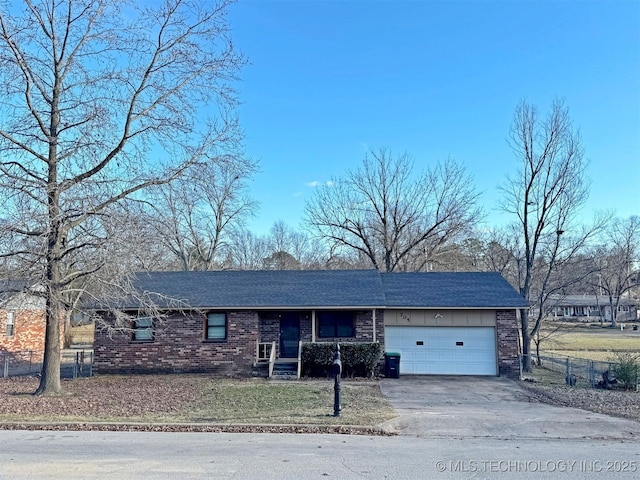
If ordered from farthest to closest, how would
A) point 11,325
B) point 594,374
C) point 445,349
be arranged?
1. point 11,325
2. point 445,349
3. point 594,374

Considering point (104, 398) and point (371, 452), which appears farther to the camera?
point (104, 398)

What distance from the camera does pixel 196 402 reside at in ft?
38.8

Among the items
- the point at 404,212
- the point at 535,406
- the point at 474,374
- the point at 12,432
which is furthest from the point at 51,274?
the point at 404,212

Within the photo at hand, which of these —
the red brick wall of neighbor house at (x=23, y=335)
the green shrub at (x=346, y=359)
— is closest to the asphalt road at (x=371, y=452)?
the green shrub at (x=346, y=359)

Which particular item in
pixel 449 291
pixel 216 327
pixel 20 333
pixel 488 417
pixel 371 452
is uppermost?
pixel 449 291

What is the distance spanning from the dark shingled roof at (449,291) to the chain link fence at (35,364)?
12185 mm

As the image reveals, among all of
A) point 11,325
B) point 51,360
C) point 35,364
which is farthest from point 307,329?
point 11,325

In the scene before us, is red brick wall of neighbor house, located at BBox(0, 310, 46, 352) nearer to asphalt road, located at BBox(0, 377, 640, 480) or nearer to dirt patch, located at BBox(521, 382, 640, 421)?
asphalt road, located at BBox(0, 377, 640, 480)

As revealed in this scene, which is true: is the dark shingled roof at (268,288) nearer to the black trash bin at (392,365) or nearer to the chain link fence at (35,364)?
the black trash bin at (392,365)

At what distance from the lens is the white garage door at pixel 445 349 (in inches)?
698

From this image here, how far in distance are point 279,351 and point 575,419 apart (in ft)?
35.5

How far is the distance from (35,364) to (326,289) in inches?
619

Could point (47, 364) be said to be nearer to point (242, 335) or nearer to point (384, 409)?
point (242, 335)

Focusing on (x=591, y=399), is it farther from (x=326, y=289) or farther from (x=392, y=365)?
(x=326, y=289)
